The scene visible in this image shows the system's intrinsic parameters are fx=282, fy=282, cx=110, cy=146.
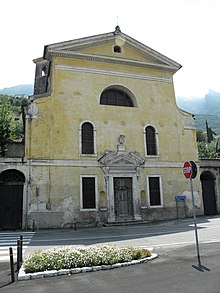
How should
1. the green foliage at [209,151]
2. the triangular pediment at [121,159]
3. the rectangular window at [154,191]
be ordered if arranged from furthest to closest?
the green foliage at [209,151] → the rectangular window at [154,191] → the triangular pediment at [121,159]

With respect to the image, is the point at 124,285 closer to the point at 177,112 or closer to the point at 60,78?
the point at 60,78

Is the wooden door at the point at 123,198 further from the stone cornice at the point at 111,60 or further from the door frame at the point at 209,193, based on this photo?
the stone cornice at the point at 111,60

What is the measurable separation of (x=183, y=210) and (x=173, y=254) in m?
13.7

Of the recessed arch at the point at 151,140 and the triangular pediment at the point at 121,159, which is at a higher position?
the recessed arch at the point at 151,140

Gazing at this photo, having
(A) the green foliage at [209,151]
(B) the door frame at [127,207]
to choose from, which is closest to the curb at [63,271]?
(B) the door frame at [127,207]

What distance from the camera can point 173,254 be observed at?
29.5 ft

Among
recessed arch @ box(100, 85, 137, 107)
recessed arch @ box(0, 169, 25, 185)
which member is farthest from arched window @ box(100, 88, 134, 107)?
recessed arch @ box(0, 169, 25, 185)

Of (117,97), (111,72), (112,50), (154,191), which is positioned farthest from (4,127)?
(154,191)

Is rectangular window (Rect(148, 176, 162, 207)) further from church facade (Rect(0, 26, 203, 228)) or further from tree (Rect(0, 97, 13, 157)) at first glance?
tree (Rect(0, 97, 13, 157))

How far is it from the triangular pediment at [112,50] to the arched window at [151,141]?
5.74 metres

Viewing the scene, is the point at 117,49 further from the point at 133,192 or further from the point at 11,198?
the point at 11,198

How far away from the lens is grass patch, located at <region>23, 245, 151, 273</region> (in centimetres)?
715

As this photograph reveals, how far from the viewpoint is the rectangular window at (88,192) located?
64.2ft

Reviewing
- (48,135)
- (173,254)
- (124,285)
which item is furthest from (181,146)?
(124,285)
